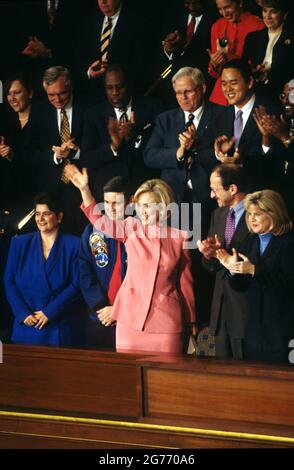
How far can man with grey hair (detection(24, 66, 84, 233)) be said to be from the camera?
257 inches

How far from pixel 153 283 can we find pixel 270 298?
803 mm

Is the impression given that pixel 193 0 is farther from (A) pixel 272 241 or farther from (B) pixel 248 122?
(A) pixel 272 241

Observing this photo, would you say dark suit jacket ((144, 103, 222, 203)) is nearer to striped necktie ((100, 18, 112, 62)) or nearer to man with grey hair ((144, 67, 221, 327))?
man with grey hair ((144, 67, 221, 327))

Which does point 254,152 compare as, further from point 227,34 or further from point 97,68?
point 97,68

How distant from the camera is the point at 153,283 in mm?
6133

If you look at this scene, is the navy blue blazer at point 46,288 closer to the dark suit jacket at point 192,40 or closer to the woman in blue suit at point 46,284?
the woman in blue suit at point 46,284

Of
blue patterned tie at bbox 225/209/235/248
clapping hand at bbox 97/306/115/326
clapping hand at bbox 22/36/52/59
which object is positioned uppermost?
clapping hand at bbox 22/36/52/59

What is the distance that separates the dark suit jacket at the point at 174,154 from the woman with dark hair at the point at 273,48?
373 millimetres

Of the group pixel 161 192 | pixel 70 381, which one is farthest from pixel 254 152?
pixel 70 381

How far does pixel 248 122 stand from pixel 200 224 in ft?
2.26

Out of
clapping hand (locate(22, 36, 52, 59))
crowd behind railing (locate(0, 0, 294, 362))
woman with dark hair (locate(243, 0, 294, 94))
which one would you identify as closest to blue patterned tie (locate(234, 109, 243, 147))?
crowd behind railing (locate(0, 0, 294, 362))

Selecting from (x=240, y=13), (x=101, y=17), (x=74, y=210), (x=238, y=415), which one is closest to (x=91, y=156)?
(x=74, y=210)

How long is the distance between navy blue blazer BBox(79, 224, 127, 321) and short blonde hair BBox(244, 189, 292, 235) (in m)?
1.03

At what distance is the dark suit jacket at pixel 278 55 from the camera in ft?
18.5
